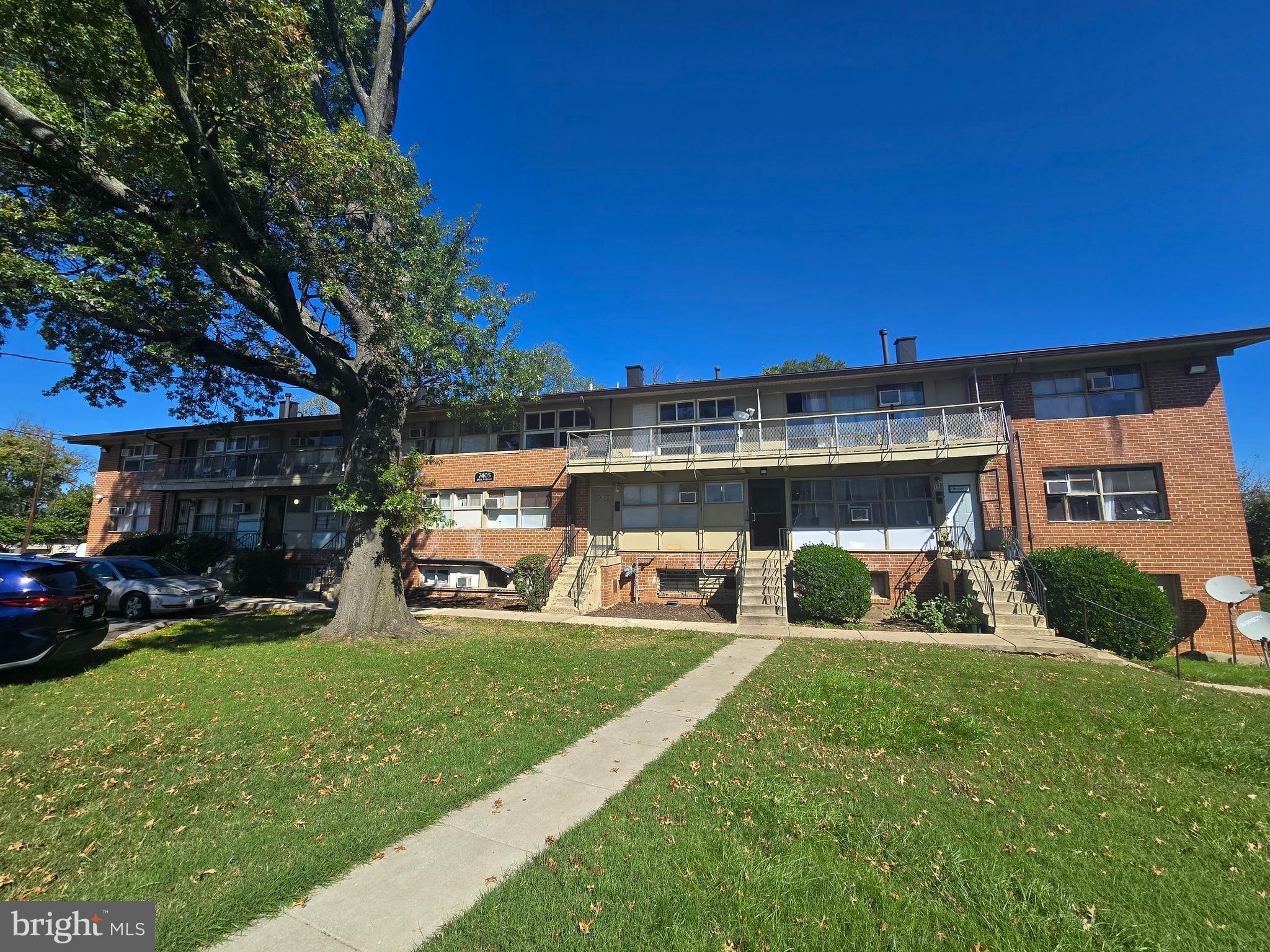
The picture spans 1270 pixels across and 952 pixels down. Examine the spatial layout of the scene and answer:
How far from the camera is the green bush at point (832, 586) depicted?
13016mm

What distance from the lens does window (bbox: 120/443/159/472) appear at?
82.3ft

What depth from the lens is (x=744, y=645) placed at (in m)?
10.4

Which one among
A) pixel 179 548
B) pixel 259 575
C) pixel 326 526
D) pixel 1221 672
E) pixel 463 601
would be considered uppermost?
pixel 326 526

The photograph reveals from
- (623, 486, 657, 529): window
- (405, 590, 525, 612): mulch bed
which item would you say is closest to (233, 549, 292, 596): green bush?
(405, 590, 525, 612): mulch bed

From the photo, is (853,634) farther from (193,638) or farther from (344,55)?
(344,55)

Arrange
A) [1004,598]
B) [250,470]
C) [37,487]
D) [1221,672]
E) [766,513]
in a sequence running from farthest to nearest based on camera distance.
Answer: [37,487] → [250,470] → [766,513] → [1004,598] → [1221,672]

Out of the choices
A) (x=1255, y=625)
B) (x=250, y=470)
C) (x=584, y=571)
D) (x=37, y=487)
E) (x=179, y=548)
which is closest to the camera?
(x=1255, y=625)

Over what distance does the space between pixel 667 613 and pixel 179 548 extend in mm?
19939

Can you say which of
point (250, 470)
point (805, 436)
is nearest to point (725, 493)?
point (805, 436)

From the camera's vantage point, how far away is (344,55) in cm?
1345

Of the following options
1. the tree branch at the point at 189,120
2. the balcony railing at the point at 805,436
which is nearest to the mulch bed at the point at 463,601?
the balcony railing at the point at 805,436

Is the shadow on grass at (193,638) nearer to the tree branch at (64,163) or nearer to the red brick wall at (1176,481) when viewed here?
the tree branch at (64,163)

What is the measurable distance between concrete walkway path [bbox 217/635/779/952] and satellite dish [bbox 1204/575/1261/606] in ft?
43.8

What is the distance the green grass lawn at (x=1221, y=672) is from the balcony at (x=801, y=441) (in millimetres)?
5568
